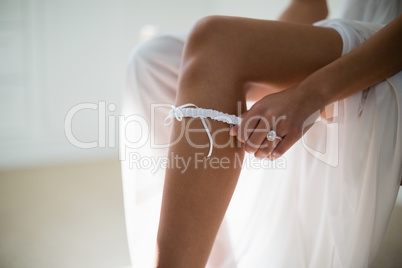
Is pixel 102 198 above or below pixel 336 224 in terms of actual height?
below

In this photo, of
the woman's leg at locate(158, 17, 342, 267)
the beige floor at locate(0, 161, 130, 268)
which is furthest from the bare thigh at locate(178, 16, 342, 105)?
the beige floor at locate(0, 161, 130, 268)

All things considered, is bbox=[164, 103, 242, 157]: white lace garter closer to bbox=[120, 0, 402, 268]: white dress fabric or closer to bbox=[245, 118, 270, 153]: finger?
bbox=[245, 118, 270, 153]: finger

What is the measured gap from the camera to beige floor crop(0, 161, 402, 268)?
899 millimetres

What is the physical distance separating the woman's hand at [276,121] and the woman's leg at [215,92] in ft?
0.10

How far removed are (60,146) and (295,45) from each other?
234 centimetres

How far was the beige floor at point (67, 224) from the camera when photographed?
899mm

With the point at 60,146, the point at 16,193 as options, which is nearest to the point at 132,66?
the point at 16,193

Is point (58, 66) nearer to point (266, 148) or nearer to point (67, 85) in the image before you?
point (67, 85)

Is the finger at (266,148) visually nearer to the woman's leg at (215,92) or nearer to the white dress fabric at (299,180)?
the woman's leg at (215,92)

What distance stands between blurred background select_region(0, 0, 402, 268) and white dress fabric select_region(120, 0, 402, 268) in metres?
0.70

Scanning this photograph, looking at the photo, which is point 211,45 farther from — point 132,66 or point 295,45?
point 132,66

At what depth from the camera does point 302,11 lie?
1106 millimetres

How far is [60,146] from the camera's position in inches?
103

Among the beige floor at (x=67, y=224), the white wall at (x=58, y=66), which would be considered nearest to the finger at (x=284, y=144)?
the beige floor at (x=67, y=224)
